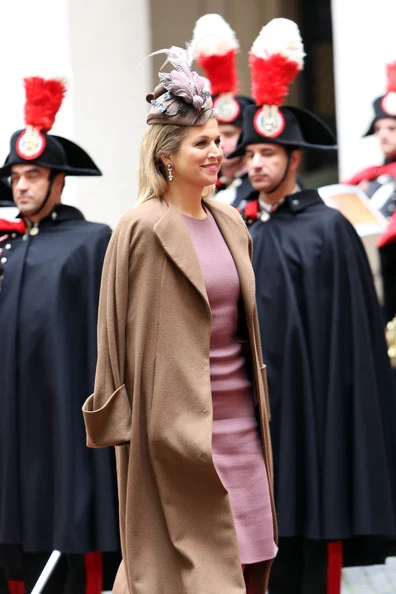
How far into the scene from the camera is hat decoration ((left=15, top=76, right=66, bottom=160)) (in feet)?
25.1

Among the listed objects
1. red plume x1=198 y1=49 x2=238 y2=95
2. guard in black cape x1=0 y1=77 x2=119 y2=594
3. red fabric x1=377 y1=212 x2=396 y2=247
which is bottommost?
guard in black cape x1=0 y1=77 x2=119 y2=594

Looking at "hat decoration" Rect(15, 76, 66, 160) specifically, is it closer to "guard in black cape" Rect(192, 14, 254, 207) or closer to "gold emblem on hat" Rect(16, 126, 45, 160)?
"gold emblem on hat" Rect(16, 126, 45, 160)

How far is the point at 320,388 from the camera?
7.33 m

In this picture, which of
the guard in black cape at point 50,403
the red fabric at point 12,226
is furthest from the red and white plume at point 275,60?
the red fabric at point 12,226

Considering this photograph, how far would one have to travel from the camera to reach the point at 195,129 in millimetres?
5375

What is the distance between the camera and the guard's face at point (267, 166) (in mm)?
7457

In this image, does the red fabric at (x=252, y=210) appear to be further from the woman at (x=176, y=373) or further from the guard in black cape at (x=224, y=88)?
the woman at (x=176, y=373)

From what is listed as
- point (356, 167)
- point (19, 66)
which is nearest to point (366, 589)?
point (356, 167)

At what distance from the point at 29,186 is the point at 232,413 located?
2.50 m

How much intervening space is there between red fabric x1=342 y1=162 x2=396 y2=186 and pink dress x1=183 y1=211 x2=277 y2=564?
2.86 m

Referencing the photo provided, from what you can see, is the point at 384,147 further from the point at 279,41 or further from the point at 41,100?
the point at 41,100

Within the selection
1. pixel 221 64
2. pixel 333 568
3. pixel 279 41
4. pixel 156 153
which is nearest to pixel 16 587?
pixel 333 568

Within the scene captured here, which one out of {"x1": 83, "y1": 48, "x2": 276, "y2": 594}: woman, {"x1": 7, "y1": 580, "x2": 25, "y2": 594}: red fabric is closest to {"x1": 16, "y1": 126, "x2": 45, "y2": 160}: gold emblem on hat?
{"x1": 7, "y1": 580, "x2": 25, "y2": 594}: red fabric

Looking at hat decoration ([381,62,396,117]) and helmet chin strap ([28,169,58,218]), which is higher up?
hat decoration ([381,62,396,117])
